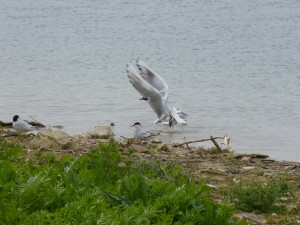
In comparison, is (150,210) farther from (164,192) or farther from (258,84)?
(258,84)

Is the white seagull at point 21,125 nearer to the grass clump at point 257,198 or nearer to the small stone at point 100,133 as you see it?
the small stone at point 100,133

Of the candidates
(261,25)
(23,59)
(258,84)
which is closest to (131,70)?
(258,84)

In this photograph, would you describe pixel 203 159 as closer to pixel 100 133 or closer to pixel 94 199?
pixel 100 133

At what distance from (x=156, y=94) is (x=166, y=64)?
18.0 ft

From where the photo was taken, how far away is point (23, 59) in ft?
66.8

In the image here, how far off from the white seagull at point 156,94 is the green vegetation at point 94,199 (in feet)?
26.8

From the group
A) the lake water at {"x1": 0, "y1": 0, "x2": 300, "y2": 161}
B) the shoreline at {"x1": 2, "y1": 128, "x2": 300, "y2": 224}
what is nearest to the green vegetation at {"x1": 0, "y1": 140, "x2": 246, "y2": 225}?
the shoreline at {"x1": 2, "y1": 128, "x2": 300, "y2": 224}

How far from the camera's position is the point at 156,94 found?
45.6ft

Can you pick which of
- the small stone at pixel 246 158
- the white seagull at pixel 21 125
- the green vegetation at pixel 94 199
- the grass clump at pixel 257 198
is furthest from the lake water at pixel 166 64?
the green vegetation at pixel 94 199

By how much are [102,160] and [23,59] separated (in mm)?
15431

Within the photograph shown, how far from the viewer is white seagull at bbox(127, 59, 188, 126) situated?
1334cm

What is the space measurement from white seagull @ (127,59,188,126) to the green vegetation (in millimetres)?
8182

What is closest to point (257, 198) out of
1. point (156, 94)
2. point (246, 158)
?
point (246, 158)

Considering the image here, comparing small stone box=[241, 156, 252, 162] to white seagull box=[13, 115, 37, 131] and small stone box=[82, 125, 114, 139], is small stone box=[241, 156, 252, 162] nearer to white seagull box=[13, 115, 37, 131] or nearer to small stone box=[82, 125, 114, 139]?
small stone box=[82, 125, 114, 139]
